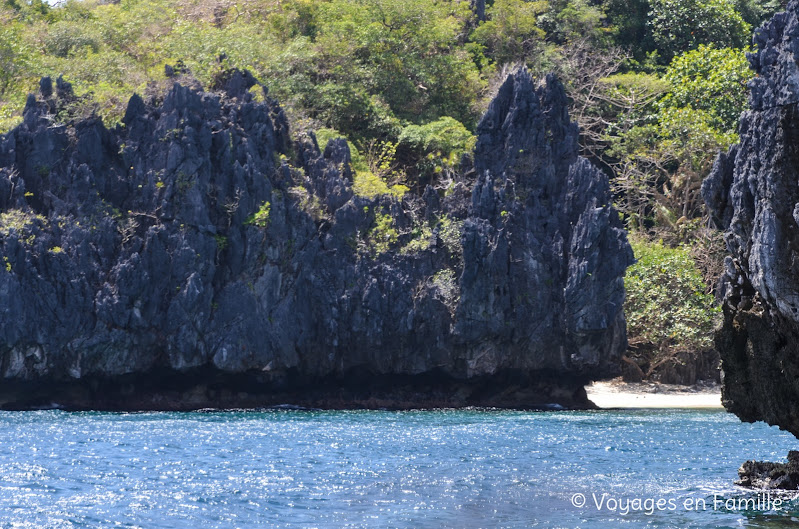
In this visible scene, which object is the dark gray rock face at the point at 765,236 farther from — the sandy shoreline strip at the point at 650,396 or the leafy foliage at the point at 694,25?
the leafy foliage at the point at 694,25

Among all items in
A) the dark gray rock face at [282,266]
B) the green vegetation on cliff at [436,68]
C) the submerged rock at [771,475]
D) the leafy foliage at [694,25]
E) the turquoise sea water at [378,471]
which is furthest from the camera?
the leafy foliage at [694,25]

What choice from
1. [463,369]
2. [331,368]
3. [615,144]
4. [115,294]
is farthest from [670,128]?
[115,294]

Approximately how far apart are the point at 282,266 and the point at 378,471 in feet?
60.8

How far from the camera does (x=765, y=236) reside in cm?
1522

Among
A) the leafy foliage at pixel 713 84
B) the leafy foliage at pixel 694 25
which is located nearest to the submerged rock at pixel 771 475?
the leafy foliage at pixel 713 84

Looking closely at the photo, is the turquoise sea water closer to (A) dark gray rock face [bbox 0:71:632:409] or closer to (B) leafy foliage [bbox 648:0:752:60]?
(A) dark gray rock face [bbox 0:71:632:409]

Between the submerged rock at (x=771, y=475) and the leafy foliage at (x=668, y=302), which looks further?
the leafy foliage at (x=668, y=302)

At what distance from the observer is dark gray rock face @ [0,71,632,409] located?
37.4 meters

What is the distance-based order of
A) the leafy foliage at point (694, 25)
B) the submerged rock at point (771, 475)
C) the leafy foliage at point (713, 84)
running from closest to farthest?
the submerged rock at point (771, 475), the leafy foliage at point (713, 84), the leafy foliage at point (694, 25)

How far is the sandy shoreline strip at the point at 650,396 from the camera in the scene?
4066 cm

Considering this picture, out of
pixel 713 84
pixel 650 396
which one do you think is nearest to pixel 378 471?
pixel 650 396

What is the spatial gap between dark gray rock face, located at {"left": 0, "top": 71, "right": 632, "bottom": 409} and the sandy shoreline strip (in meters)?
2.66

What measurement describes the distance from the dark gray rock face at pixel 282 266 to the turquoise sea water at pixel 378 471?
4.04 metres

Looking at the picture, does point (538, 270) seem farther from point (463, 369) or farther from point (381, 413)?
point (381, 413)
